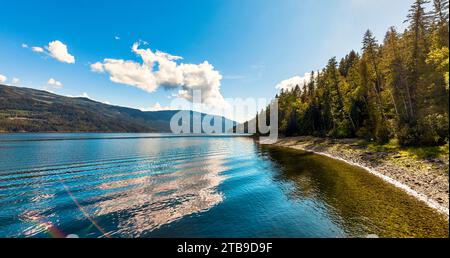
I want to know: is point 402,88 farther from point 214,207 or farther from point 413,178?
point 214,207

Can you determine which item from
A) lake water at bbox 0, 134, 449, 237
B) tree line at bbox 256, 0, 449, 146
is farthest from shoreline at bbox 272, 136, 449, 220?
tree line at bbox 256, 0, 449, 146

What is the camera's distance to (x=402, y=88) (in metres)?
41.4

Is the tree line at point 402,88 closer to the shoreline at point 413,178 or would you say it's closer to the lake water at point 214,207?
the shoreline at point 413,178

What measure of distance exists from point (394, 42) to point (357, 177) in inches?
1283

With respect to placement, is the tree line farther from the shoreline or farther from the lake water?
the lake water

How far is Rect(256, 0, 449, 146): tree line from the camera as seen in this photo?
3120 cm

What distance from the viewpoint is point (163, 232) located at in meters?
14.6

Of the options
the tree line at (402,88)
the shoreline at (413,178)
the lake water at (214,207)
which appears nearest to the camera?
the lake water at (214,207)

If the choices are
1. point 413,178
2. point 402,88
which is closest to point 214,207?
point 413,178

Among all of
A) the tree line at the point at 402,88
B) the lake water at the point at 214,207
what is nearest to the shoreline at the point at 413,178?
the lake water at the point at 214,207

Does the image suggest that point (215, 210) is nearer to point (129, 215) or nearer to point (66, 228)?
point (129, 215)

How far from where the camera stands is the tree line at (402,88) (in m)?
31.2
